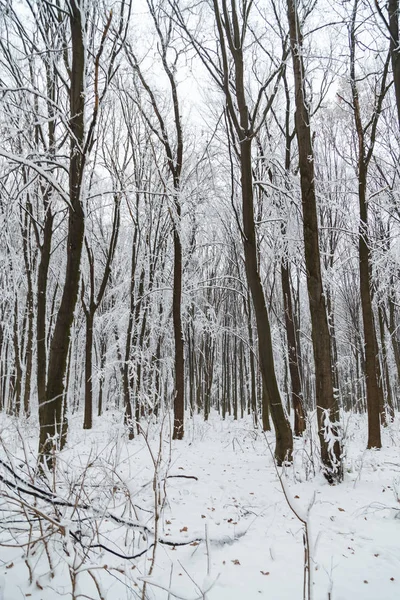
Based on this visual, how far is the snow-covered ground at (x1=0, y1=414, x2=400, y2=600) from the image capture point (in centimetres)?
208

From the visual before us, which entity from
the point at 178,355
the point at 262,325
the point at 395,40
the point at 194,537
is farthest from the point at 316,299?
the point at 178,355

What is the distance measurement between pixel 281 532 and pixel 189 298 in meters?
8.57

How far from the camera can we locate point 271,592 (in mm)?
2197

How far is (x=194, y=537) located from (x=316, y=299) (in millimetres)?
3237

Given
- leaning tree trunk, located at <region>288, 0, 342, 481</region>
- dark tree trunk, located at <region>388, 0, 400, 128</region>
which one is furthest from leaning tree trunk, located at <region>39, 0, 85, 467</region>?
dark tree trunk, located at <region>388, 0, 400, 128</region>

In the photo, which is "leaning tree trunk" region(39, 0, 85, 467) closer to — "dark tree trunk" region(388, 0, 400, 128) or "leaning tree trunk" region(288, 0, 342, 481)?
"leaning tree trunk" region(288, 0, 342, 481)

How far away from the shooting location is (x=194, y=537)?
8.68 ft

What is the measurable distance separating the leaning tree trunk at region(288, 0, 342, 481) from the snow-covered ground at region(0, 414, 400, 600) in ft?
1.45

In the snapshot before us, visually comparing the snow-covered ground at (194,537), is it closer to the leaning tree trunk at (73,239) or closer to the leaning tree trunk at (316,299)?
the leaning tree trunk at (316,299)

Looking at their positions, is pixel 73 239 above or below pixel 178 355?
above

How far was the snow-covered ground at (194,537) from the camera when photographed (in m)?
2.08

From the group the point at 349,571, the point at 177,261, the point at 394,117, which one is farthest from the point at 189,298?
the point at 349,571

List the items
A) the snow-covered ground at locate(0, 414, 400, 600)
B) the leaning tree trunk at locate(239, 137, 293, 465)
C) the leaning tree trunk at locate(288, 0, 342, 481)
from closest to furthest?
1. the snow-covered ground at locate(0, 414, 400, 600)
2. the leaning tree trunk at locate(288, 0, 342, 481)
3. the leaning tree trunk at locate(239, 137, 293, 465)

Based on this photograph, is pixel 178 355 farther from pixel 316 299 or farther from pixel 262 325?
pixel 316 299
